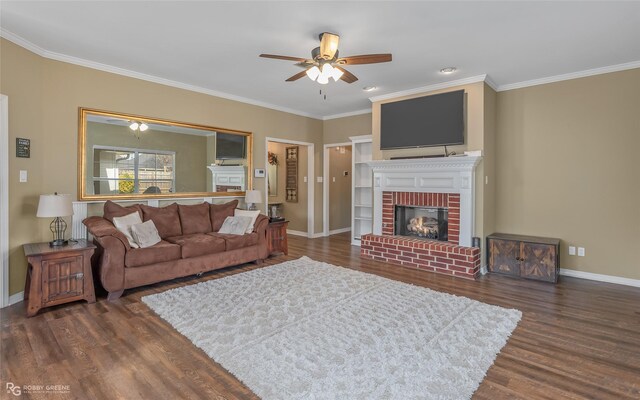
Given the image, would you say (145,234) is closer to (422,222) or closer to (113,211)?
(113,211)

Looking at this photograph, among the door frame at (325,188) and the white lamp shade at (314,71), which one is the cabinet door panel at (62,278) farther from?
the door frame at (325,188)

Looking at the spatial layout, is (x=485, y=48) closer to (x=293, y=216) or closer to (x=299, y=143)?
(x=299, y=143)

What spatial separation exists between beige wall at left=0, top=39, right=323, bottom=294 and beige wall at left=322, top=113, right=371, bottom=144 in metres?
3.03

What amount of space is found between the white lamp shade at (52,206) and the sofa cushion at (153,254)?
0.77m

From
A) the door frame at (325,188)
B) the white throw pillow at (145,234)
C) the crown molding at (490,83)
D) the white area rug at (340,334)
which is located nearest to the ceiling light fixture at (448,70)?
the crown molding at (490,83)

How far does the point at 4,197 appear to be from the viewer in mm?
3225

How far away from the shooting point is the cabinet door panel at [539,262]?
4108 millimetres

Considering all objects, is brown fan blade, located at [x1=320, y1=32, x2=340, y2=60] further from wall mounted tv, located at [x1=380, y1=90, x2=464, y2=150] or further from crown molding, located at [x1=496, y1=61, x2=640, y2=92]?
crown molding, located at [x1=496, y1=61, x2=640, y2=92]

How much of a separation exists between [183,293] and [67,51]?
3046 mm

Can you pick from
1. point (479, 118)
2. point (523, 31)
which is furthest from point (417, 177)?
point (523, 31)

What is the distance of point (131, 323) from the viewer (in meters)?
2.90

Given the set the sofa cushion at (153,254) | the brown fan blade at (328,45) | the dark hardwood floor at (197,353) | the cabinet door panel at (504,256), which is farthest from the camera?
the cabinet door panel at (504,256)

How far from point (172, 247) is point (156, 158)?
1535 mm

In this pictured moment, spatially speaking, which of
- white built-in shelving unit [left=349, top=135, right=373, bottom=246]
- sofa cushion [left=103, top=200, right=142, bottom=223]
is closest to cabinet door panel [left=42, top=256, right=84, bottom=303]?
sofa cushion [left=103, top=200, right=142, bottom=223]
